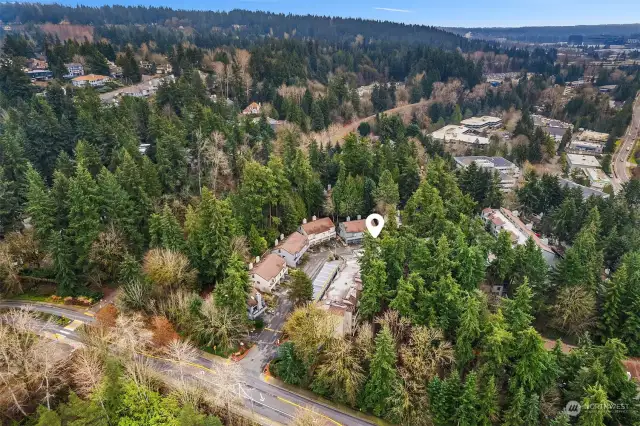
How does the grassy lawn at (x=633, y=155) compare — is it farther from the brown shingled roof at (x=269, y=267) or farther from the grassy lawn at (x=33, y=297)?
the grassy lawn at (x=33, y=297)

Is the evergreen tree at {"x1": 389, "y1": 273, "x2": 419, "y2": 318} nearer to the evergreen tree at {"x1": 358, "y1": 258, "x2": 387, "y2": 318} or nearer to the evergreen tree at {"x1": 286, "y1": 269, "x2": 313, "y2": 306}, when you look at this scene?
the evergreen tree at {"x1": 358, "y1": 258, "x2": 387, "y2": 318}

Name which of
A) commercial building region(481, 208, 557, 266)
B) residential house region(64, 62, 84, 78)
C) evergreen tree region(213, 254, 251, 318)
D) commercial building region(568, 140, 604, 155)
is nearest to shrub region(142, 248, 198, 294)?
evergreen tree region(213, 254, 251, 318)

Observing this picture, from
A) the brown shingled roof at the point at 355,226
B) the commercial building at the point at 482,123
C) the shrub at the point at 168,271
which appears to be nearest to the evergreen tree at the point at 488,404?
the brown shingled roof at the point at 355,226

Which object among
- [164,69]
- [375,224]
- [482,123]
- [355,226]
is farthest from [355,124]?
[375,224]

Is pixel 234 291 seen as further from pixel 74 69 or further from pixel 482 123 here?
pixel 482 123

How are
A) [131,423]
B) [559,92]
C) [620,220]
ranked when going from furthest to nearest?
[559,92], [620,220], [131,423]

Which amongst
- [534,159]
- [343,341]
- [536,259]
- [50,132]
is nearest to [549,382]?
[536,259]

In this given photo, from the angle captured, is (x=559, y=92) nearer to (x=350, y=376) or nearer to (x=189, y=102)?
(x=189, y=102)
